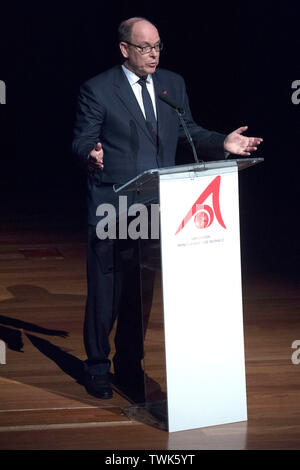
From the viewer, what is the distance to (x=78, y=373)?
13.8 ft

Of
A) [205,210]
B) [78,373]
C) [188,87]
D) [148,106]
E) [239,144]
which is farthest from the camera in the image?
[188,87]

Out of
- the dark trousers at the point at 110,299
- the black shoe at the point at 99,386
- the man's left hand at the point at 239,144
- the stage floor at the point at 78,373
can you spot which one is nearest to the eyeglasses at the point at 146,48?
the man's left hand at the point at 239,144

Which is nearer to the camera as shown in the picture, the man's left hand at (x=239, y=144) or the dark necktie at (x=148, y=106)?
the man's left hand at (x=239, y=144)

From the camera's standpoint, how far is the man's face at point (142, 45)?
142 inches

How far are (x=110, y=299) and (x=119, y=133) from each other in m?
0.69

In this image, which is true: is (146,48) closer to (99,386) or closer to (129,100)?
(129,100)

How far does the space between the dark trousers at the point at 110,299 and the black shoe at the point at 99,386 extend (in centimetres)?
3

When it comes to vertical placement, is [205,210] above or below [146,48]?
below

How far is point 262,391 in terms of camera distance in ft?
12.8

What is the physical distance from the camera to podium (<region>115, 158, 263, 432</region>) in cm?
329

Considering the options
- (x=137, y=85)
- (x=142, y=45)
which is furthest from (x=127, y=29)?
(x=137, y=85)

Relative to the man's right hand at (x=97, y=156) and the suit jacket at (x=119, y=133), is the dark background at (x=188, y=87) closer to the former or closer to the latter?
Answer: the suit jacket at (x=119, y=133)

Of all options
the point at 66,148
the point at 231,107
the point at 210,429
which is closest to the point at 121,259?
the point at 210,429

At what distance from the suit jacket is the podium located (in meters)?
0.27
